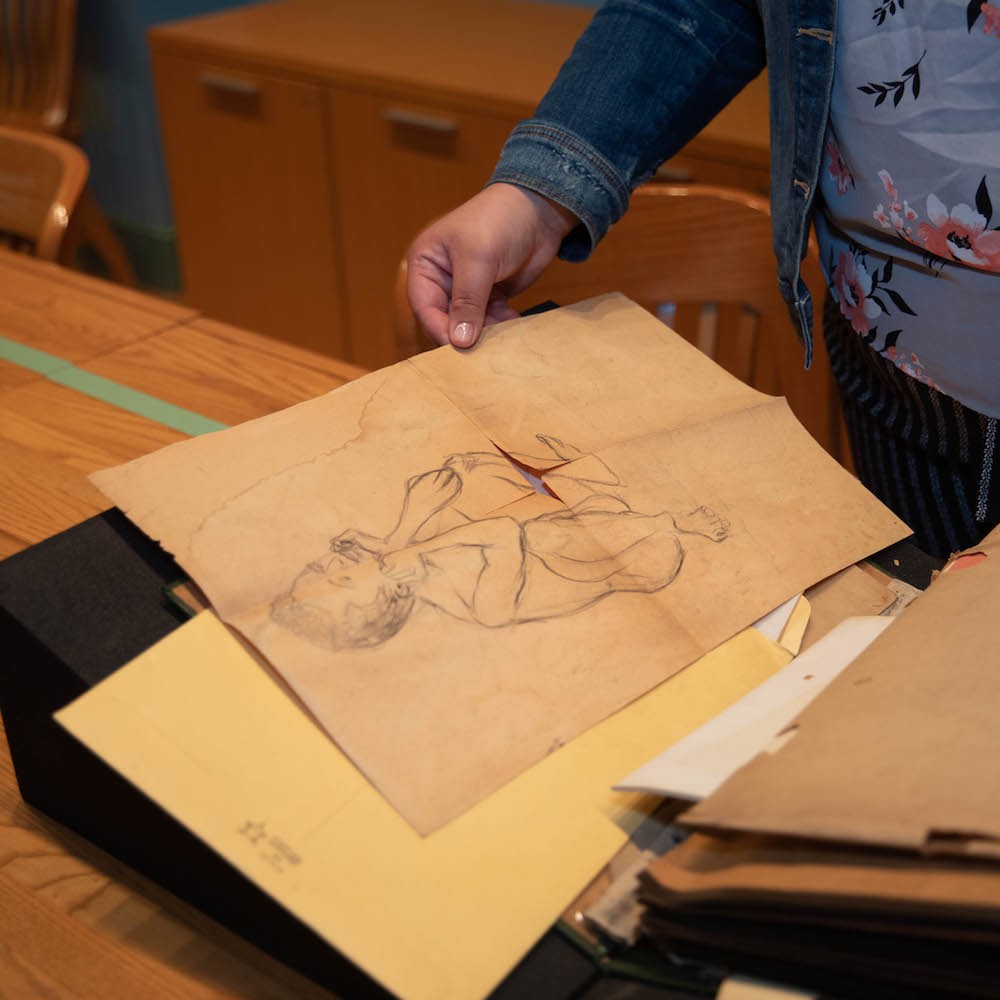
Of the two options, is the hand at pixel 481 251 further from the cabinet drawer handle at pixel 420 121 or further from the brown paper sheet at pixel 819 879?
the cabinet drawer handle at pixel 420 121

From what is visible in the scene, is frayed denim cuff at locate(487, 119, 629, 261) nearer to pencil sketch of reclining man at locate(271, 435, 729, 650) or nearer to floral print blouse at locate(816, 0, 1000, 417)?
floral print blouse at locate(816, 0, 1000, 417)

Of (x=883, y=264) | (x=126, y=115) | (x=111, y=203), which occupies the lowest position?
(x=111, y=203)

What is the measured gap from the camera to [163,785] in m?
0.41

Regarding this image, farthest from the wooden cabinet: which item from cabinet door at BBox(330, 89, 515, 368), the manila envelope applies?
the manila envelope

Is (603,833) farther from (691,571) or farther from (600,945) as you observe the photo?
(691,571)

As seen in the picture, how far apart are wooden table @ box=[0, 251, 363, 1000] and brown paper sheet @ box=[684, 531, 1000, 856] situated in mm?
207

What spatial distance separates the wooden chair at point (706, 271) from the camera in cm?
99

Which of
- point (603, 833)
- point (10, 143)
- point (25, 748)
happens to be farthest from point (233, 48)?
point (603, 833)

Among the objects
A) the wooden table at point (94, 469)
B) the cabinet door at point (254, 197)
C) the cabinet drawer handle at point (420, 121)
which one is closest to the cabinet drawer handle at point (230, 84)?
the cabinet door at point (254, 197)

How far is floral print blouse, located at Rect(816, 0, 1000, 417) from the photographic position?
Result: 62 cm

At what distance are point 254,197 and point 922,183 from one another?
1655 mm

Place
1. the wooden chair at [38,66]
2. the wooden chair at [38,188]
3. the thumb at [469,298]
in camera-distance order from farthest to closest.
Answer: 1. the wooden chair at [38,66]
2. the wooden chair at [38,188]
3. the thumb at [469,298]

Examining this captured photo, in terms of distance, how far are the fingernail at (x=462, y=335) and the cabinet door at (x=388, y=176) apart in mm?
1012

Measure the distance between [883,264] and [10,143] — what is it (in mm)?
1065
